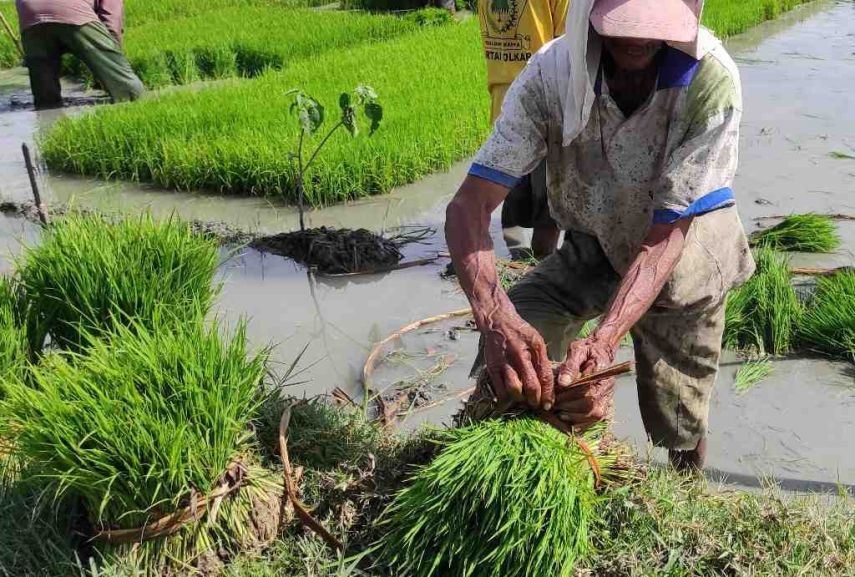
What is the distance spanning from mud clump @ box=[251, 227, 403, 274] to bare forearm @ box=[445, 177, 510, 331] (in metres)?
2.03

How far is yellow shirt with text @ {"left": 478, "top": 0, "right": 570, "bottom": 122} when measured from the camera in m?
3.88

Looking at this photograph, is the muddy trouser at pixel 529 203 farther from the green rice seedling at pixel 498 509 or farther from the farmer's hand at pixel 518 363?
the green rice seedling at pixel 498 509

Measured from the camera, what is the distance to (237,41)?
9438 mm

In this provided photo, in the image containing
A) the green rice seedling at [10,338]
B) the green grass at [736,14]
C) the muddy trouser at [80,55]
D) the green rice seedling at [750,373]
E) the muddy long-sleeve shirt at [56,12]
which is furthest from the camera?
the green grass at [736,14]

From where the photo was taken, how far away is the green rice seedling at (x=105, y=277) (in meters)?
2.56

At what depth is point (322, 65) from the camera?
7.72 metres

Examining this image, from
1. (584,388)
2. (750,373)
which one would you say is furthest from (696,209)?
(750,373)

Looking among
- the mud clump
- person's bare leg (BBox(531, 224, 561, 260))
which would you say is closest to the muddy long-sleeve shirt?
the mud clump

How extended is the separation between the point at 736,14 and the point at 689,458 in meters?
10.1

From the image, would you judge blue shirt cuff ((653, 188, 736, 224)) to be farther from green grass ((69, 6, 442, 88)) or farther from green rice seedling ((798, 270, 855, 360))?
green grass ((69, 6, 442, 88))

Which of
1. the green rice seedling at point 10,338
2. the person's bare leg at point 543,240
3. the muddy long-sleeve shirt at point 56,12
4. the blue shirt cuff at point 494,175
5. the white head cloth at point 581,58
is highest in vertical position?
the muddy long-sleeve shirt at point 56,12

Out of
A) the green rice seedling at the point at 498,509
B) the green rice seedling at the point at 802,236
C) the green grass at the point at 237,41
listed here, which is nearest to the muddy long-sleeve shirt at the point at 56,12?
the green grass at the point at 237,41

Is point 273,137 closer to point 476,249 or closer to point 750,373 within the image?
point 750,373

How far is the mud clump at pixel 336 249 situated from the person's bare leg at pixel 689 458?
1957mm
